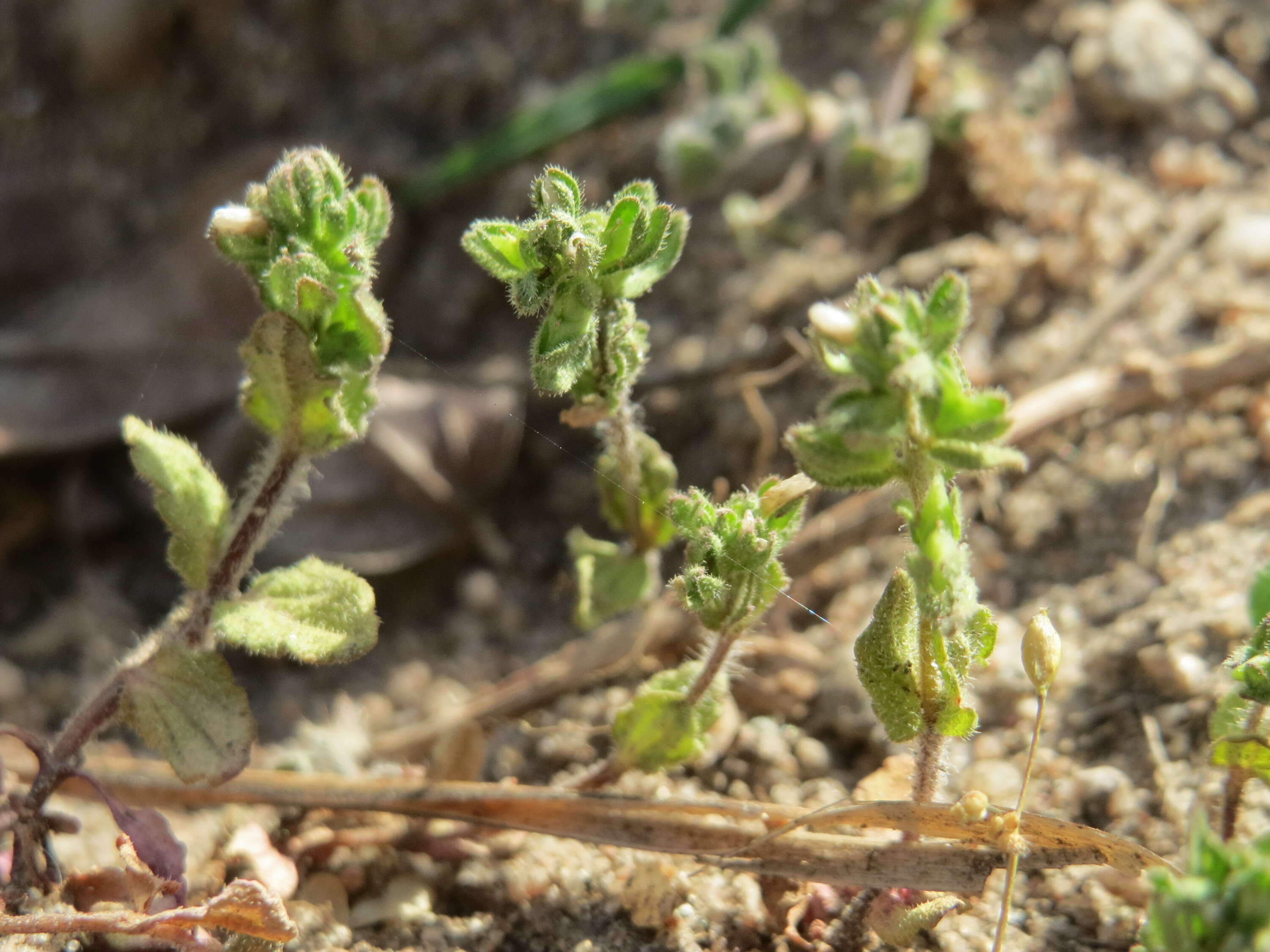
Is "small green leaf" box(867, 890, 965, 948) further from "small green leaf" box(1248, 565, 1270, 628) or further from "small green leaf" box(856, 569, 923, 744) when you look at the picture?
"small green leaf" box(1248, 565, 1270, 628)

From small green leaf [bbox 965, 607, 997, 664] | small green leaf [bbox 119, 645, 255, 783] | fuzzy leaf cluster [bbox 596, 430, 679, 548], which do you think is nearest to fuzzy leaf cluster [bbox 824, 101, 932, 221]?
fuzzy leaf cluster [bbox 596, 430, 679, 548]

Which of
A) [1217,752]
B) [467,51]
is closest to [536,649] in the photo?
[1217,752]

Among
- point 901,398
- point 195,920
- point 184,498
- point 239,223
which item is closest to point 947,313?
point 901,398

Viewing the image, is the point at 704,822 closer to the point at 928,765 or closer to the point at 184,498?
the point at 928,765

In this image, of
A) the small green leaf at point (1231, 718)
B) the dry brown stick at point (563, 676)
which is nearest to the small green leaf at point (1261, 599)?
the small green leaf at point (1231, 718)

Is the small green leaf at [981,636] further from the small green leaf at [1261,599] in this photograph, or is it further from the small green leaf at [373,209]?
the small green leaf at [373,209]

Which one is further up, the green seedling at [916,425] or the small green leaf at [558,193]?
the small green leaf at [558,193]

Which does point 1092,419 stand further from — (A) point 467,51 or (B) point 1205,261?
(A) point 467,51

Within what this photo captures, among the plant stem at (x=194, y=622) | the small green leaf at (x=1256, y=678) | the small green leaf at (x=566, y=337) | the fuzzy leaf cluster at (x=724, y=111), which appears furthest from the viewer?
the fuzzy leaf cluster at (x=724, y=111)
